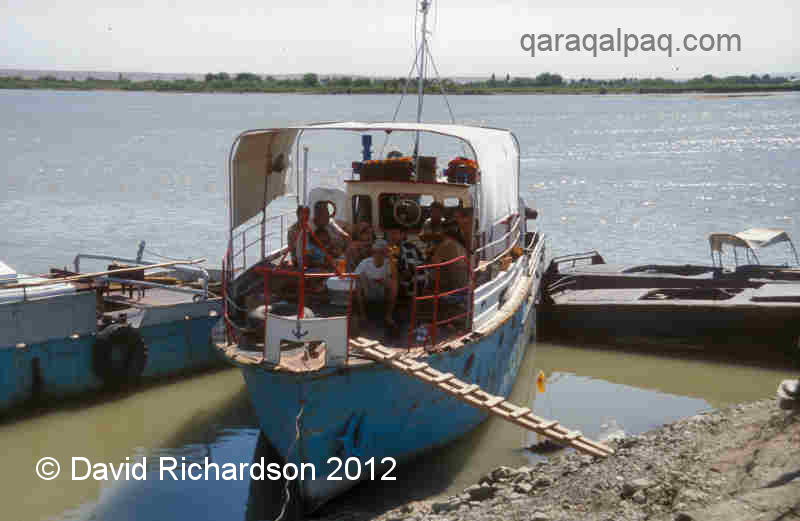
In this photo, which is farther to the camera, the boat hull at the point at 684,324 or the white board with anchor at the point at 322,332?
the boat hull at the point at 684,324

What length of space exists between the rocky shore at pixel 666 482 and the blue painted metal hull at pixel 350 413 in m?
0.83

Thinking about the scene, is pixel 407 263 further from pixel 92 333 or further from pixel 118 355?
pixel 92 333

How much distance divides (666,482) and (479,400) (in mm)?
2494

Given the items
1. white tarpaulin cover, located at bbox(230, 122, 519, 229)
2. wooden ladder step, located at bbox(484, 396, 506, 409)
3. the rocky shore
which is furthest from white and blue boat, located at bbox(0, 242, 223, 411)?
wooden ladder step, located at bbox(484, 396, 506, 409)

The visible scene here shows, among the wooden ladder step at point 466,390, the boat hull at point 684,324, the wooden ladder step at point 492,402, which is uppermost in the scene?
the wooden ladder step at point 466,390

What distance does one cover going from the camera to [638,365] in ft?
61.7

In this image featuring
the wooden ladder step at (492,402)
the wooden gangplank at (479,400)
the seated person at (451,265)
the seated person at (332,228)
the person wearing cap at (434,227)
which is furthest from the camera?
the seated person at (332,228)

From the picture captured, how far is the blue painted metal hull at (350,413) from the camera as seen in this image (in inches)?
425

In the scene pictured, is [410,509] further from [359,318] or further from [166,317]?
[166,317]

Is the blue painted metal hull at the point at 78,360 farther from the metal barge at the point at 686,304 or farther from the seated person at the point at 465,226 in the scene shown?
the metal barge at the point at 686,304

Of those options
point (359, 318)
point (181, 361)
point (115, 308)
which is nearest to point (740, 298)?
point (359, 318)

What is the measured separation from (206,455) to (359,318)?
10.9ft

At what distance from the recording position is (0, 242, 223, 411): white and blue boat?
1439cm

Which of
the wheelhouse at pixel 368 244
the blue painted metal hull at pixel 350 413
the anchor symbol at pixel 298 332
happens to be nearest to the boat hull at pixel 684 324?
the wheelhouse at pixel 368 244
